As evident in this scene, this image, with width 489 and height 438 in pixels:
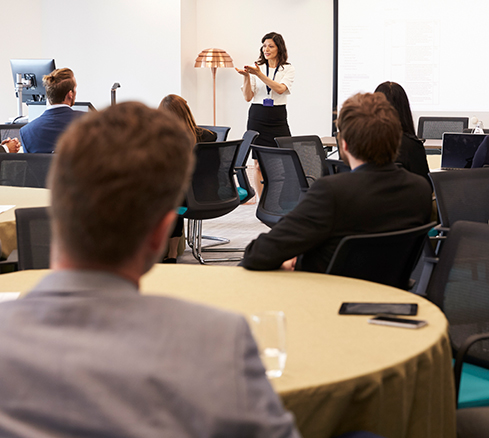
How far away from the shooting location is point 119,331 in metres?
0.63

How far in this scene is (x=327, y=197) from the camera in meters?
1.89

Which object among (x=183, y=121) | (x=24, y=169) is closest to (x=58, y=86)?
(x=24, y=169)

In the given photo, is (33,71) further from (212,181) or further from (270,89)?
(212,181)

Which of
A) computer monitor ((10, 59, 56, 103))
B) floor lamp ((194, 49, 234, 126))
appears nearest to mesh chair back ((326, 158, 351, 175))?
computer monitor ((10, 59, 56, 103))

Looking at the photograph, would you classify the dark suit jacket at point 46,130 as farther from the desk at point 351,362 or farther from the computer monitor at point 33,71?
the desk at point 351,362

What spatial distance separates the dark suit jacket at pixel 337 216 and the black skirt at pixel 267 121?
465cm

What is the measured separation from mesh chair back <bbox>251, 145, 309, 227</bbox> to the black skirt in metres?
2.40

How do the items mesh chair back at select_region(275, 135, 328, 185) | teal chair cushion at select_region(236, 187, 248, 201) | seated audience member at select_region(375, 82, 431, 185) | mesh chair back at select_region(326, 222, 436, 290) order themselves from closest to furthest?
mesh chair back at select_region(326, 222, 436, 290)
seated audience member at select_region(375, 82, 431, 185)
mesh chair back at select_region(275, 135, 328, 185)
teal chair cushion at select_region(236, 187, 248, 201)

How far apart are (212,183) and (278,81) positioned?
254 centimetres

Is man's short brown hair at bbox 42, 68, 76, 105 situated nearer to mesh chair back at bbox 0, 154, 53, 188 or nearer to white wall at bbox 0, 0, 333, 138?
mesh chair back at bbox 0, 154, 53, 188

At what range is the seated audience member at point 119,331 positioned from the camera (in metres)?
0.61

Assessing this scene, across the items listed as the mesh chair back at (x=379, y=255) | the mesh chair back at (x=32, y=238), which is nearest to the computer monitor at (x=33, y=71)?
the mesh chair back at (x=32, y=238)

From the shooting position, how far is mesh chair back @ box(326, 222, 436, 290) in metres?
1.84

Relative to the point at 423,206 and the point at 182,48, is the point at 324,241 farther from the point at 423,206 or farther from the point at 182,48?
the point at 182,48
